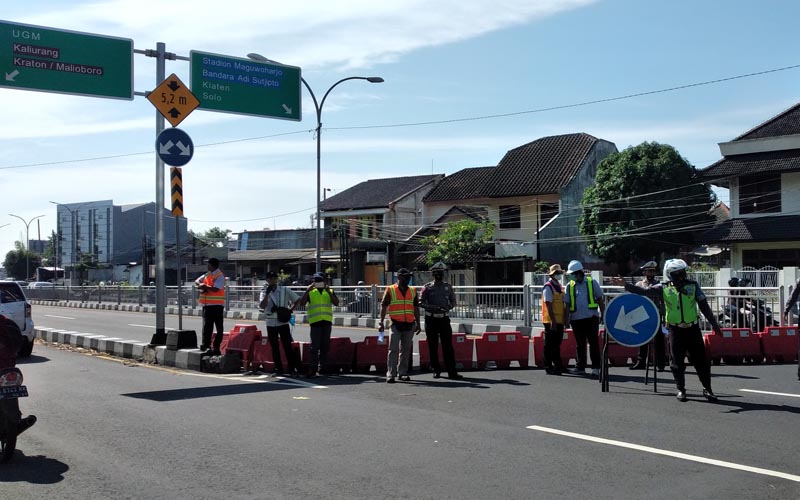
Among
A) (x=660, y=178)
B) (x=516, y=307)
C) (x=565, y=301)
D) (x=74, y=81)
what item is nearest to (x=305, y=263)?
(x=660, y=178)

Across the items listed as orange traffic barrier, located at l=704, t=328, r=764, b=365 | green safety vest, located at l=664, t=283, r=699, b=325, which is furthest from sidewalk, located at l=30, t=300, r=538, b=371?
green safety vest, located at l=664, t=283, r=699, b=325

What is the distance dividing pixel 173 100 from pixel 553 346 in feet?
25.6

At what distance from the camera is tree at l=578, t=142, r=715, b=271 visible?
3762 cm

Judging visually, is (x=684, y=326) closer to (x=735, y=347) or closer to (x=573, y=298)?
(x=573, y=298)

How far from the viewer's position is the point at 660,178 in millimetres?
37750

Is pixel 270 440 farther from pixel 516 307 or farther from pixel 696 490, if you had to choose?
pixel 516 307

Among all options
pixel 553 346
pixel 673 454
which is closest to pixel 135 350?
pixel 553 346

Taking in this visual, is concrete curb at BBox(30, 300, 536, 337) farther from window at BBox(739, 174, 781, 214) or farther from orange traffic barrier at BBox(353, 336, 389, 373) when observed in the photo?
window at BBox(739, 174, 781, 214)

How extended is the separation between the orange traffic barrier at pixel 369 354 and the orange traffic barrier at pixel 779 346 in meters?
6.54

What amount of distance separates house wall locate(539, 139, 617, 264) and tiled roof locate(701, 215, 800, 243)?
9.65 m

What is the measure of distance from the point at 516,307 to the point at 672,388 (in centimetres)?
999

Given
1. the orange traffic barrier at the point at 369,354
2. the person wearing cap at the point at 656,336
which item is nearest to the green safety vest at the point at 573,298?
the person wearing cap at the point at 656,336

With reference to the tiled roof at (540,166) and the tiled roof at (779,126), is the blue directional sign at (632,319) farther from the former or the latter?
the tiled roof at (540,166)

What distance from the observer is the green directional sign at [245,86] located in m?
16.2
